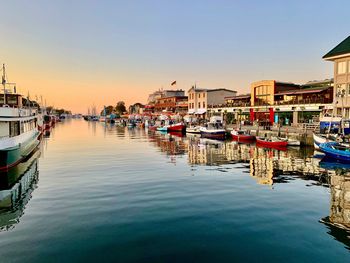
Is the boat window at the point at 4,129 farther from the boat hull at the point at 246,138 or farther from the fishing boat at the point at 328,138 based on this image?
the boat hull at the point at 246,138

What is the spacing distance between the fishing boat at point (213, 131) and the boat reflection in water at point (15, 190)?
42.0 metres

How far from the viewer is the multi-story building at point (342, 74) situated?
49.5m

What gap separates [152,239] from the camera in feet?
40.1

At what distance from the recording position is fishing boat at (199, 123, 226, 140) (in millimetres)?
65062

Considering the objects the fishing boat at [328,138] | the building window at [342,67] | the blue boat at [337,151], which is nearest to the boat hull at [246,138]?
the fishing boat at [328,138]

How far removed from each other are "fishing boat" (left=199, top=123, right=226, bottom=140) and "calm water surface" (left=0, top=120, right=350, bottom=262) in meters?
35.6

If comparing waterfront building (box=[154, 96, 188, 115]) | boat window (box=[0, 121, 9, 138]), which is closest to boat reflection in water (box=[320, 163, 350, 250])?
boat window (box=[0, 121, 9, 138])

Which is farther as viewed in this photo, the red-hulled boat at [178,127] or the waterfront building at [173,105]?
the waterfront building at [173,105]

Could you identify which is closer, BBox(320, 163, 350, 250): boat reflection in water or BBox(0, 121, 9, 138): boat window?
BBox(320, 163, 350, 250): boat reflection in water

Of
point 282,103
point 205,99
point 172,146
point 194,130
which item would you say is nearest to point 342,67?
point 282,103

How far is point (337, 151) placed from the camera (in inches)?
1304

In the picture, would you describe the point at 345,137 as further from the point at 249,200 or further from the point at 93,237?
the point at 93,237

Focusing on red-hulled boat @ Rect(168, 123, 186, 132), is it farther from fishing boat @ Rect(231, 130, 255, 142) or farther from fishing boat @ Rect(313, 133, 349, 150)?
fishing boat @ Rect(313, 133, 349, 150)

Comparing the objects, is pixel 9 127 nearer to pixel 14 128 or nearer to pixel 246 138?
pixel 14 128
